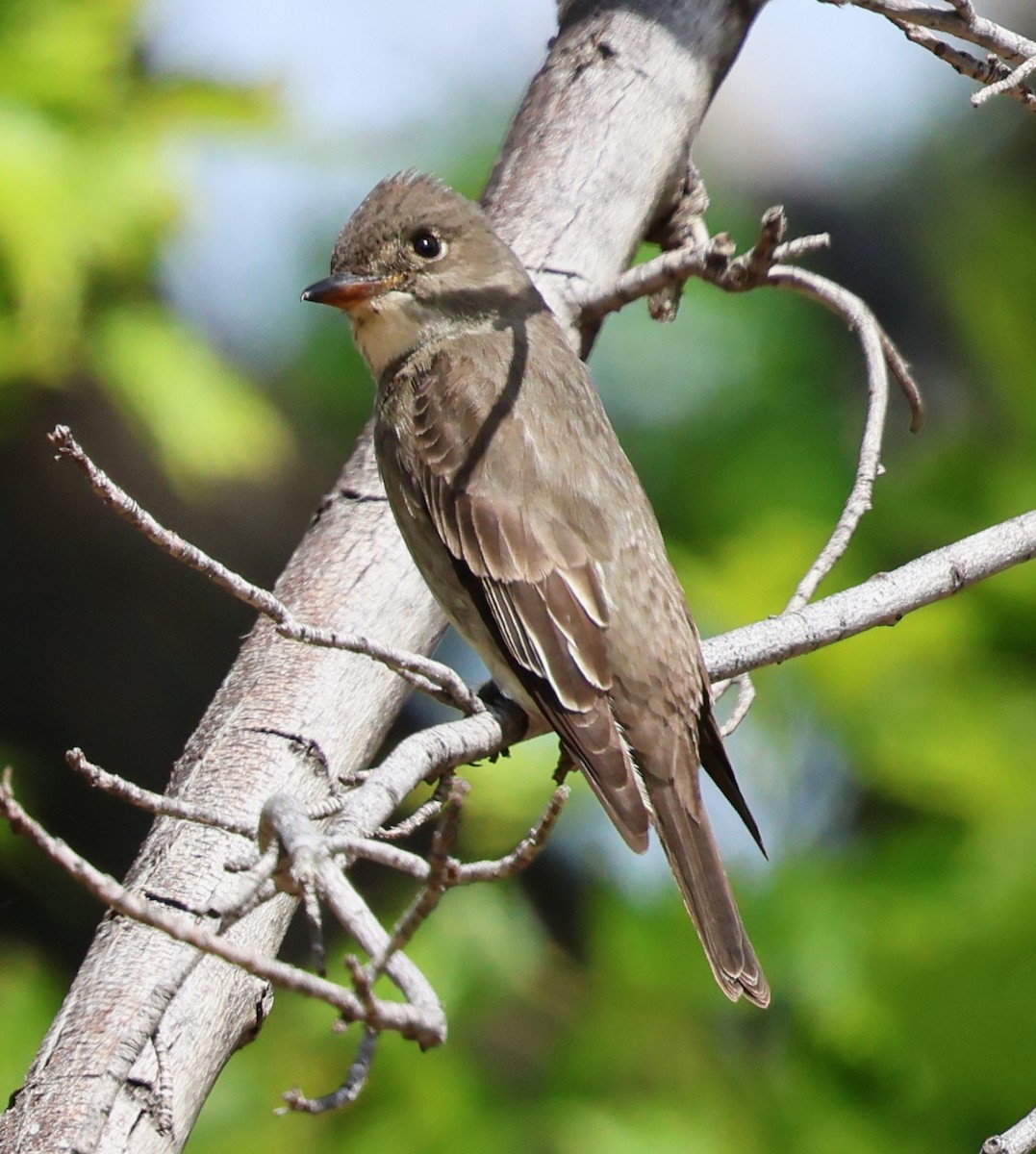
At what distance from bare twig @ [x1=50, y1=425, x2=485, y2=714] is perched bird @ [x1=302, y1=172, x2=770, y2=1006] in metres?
0.65

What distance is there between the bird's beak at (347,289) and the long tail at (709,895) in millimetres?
1337

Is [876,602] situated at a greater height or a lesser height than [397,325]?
greater

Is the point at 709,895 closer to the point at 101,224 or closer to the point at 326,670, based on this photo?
the point at 326,670

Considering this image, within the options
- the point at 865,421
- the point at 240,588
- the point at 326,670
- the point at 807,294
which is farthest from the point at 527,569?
the point at 240,588

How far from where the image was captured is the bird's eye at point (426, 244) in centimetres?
378

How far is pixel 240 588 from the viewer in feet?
7.23

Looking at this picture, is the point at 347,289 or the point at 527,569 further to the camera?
the point at 347,289

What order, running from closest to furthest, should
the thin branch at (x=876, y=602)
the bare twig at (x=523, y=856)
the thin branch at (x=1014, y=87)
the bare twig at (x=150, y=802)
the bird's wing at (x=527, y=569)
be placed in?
the bare twig at (x=523, y=856) → the bare twig at (x=150, y=802) → the thin branch at (x=1014, y=87) → the thin branch at (x=876, y=602) → the bird's wing at (x=527, y=569)

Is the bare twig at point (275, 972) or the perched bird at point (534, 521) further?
the perched bird at point (534, 521)

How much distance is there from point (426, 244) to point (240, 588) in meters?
1.79

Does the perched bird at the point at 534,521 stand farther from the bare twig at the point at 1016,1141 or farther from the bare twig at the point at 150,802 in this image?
the bare twig at the point at 150,802

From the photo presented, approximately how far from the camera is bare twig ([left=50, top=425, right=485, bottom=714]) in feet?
6.86

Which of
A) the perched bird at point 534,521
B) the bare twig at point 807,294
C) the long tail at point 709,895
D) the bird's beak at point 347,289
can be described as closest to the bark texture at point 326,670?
the perched bird at point 534,521

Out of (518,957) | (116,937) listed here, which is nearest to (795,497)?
(518,957)
